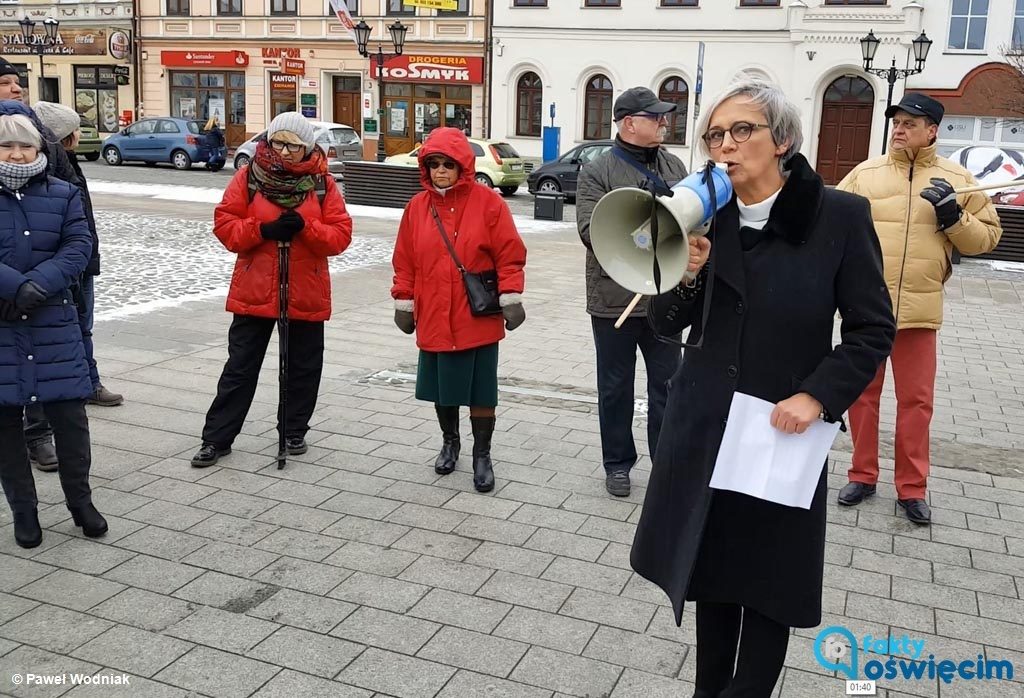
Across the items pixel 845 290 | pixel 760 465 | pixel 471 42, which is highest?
pixel 471 42

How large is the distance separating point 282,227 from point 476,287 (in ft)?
3.50

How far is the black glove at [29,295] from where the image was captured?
165 inches

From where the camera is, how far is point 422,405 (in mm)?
6797

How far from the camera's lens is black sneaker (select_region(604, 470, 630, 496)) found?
5223mm

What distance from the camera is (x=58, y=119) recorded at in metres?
5.89

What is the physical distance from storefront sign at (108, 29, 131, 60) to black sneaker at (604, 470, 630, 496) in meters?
37.2

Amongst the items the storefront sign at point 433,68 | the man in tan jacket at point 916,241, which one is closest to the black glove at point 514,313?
the man in tan jacket at point 916,241

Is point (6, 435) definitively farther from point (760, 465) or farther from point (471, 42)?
point (471, 42)

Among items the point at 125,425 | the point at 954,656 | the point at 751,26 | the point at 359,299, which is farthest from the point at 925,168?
the point at 751,26

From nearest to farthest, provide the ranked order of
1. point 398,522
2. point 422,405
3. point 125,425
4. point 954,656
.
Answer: point 954,656
point 398,522
point 125,425
point 422,405

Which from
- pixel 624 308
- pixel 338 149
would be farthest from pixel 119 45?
pixel 624 308

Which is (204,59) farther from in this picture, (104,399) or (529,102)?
(104,399)

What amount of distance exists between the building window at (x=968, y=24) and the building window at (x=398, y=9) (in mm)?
16876

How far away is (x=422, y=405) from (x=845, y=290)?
4410 mm
